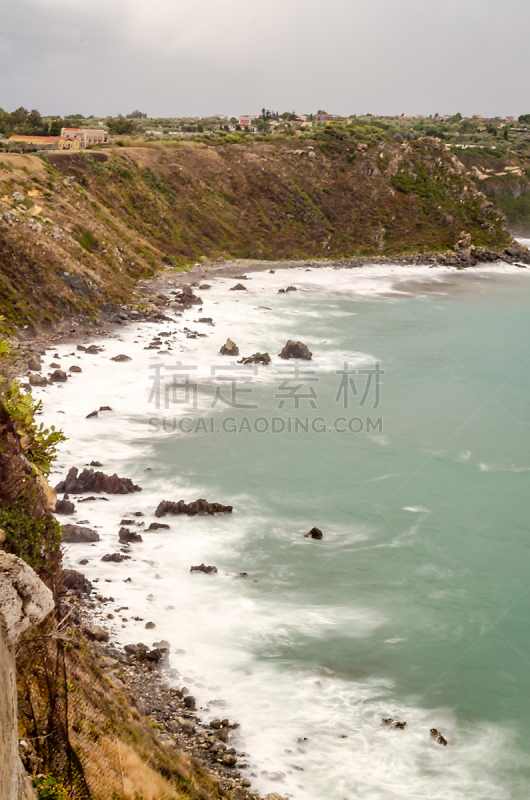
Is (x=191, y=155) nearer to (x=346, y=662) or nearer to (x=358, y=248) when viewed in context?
(x=358, y=248)

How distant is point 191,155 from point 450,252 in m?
Result: 28.1

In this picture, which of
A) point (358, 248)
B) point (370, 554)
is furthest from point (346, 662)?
point (358, 248)

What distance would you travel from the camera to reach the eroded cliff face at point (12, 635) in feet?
21.0

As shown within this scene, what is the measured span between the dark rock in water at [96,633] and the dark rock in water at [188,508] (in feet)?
20.5

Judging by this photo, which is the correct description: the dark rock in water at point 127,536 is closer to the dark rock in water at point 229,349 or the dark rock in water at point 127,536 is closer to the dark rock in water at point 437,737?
the dark rock in water at point 437,737

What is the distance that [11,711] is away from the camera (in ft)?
22.1

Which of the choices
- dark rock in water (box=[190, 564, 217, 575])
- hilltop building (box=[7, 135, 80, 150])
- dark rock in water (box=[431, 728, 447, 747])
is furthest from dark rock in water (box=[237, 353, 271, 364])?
hilltop building (box=[7, 135, 80, 150])

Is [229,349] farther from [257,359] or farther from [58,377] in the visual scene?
[58,377]

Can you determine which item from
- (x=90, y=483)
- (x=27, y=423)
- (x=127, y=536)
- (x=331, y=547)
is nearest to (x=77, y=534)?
(x=127, y=536)

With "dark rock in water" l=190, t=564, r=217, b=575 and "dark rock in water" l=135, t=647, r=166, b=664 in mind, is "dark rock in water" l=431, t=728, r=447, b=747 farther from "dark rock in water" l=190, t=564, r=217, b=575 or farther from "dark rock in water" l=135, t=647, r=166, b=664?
"dark rock in water" l=190, t=564, r=217, b=575

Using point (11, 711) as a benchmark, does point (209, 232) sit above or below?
above

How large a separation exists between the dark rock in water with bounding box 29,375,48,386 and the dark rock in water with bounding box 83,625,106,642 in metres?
16.4

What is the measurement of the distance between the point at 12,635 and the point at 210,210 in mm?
62346

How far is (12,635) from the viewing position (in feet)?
22.4
